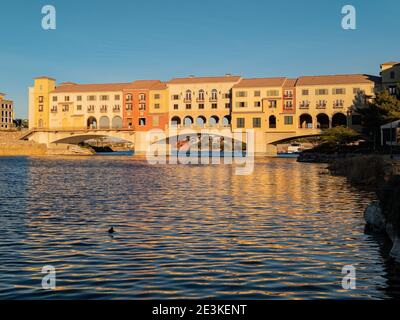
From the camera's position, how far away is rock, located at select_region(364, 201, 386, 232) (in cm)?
1810

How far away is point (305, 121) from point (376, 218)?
358 ft

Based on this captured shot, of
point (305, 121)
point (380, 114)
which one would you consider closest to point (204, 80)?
point (305, 121)

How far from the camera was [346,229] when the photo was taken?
1934 cm

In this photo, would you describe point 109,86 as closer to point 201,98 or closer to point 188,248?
point 201,98

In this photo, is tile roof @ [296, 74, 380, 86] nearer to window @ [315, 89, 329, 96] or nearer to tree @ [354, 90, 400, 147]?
window @ [315, 89, 329, 96]

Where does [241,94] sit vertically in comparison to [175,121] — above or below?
above

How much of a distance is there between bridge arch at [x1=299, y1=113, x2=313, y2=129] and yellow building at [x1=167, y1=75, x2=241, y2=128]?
1764cm

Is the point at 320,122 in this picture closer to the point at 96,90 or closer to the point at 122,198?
the point at 96,90

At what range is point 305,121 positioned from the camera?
126m

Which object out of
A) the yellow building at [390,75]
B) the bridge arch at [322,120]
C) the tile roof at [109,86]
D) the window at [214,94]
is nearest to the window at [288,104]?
the bridge arch at [322,120]

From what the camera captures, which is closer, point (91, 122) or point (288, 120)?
point (288, 120)

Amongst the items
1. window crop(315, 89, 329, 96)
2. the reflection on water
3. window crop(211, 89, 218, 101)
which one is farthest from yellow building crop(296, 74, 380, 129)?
the reflection on water

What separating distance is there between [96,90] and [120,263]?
128042 millimetres

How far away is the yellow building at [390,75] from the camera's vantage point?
110062 millimetres
